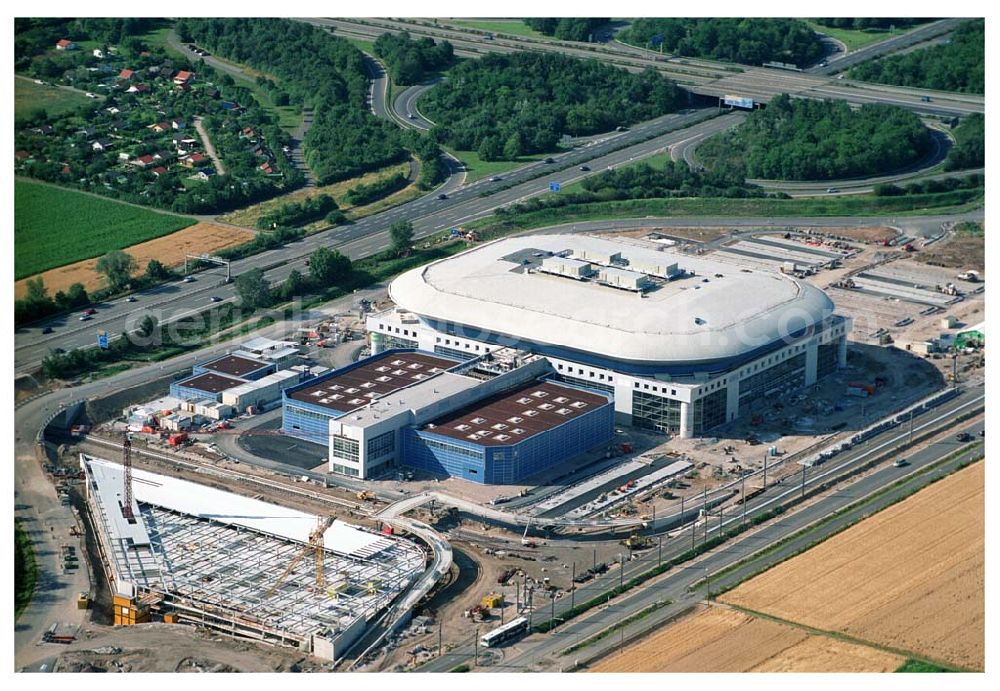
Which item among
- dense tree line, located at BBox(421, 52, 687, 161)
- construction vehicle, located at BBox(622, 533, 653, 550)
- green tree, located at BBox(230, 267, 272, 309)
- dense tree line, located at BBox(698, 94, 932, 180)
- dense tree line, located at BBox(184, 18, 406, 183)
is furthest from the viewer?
dense tree line, located at BBox(421, 52, 687, 161)

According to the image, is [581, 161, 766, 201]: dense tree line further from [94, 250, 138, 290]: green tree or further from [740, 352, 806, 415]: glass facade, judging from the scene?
[94, 250, 138, 290]: green tree

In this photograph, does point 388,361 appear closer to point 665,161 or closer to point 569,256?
point 569,256

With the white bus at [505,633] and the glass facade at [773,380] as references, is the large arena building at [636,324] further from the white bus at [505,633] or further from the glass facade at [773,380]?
the white bus at [505,633]

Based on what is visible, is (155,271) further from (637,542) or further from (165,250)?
(637,542)

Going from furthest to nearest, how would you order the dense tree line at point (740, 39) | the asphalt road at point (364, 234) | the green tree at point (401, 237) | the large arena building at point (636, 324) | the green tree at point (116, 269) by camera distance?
the dense tree line at point (740, 39) < the green tree at point (401, 237) < the green tree at point (116, 269) < the asphalt road at point (364, 234) < the large arena building at point (636, 324)

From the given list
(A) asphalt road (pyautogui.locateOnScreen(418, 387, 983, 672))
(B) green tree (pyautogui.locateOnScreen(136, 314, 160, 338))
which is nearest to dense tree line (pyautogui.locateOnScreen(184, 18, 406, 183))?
(B) green tree (pyautogui.locateOnScreen(136, 314, 160, 338))

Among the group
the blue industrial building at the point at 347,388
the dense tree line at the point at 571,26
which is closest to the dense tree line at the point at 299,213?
the blue industrial building at the point at 347,388
